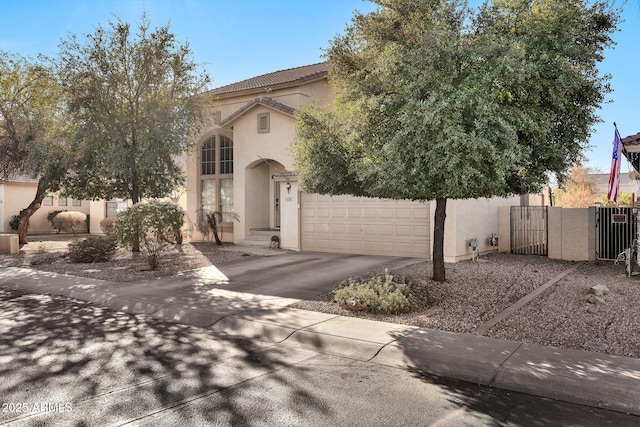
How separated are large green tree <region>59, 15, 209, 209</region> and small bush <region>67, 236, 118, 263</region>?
211 centimetres

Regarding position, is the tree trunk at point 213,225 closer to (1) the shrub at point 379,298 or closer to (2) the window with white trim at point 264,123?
(2) the window with white trim at point 264,123

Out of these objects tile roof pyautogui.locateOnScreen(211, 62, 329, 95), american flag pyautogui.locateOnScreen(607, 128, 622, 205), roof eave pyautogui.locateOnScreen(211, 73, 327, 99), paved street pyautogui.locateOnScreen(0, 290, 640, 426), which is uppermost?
tile roof pyautogui.locateOnScreen(211, 62, 329, 95)

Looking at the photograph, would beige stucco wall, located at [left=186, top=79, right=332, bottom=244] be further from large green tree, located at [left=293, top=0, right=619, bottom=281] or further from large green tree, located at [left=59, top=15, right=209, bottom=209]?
large green tree, located at [left=293, top=0, right=619, bottom=281]

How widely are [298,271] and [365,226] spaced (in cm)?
416

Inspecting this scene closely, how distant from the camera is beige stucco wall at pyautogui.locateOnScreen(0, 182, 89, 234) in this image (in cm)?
2614

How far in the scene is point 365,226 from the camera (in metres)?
15.1

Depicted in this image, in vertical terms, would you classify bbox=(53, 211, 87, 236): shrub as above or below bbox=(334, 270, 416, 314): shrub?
above

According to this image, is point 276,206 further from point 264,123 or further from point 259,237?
point 264,123

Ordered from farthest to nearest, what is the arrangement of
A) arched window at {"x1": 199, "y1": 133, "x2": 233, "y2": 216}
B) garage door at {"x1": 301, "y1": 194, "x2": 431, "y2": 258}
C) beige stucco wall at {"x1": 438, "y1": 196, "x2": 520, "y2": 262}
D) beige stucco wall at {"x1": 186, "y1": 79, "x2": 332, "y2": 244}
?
1. arched window at {"x1": 199, "y1": 133, "x2": 233, "y2": 216}
2. beige stucco wall at {"x1": 186, "y1": 79, "x2": 332, "y2": 244}
3. garage door at {"x1": 301, "y1": 194, "x2": 431, "y2": 258}
4. beige stucco wall at {"x1": 438, "y1": 196, "x2": 520, "y2": 262}

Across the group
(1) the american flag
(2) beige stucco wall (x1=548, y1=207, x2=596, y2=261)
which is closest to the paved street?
(1) the american flag

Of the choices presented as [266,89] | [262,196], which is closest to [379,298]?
[262,196]

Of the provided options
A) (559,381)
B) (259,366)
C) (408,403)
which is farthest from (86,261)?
(559,381)

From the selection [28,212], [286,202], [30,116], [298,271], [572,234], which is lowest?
[298,271]

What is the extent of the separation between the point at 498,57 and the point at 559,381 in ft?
14.7
